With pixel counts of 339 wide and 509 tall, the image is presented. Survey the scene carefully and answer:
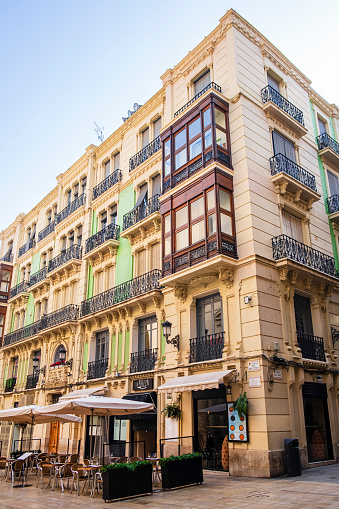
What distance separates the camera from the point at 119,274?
870 inches

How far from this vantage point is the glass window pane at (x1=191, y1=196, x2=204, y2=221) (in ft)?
54.5

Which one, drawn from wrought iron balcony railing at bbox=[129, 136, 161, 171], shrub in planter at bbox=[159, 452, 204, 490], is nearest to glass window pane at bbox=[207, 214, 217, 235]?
wrought iron balcony railing at bbox=[129, 136, 161, 171]

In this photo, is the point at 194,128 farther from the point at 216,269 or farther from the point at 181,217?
the point at 216,269

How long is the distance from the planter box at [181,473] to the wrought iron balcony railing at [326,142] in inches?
628

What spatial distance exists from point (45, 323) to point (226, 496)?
19227 mm

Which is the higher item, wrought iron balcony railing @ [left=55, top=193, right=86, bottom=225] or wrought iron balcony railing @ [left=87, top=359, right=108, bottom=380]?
wrought iron balcony railing @ [left=55, top=193, right=86, bottom=225]

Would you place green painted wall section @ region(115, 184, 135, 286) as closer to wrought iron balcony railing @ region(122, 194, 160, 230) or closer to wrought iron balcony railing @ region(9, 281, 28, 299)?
wrought iron balcony railing @ region(122, 194, 160, 230)

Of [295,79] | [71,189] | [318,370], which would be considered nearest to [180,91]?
[295,79]

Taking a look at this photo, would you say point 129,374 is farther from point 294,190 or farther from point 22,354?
point 22,354

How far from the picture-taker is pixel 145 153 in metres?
22.6

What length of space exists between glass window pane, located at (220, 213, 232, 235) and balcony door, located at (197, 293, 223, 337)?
246cm

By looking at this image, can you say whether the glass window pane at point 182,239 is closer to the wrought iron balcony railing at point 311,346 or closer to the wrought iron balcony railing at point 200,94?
the wrought iron balcony railing at point 311,346

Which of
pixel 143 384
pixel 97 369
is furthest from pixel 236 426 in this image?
pixel 97 369

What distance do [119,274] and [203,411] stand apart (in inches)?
367
